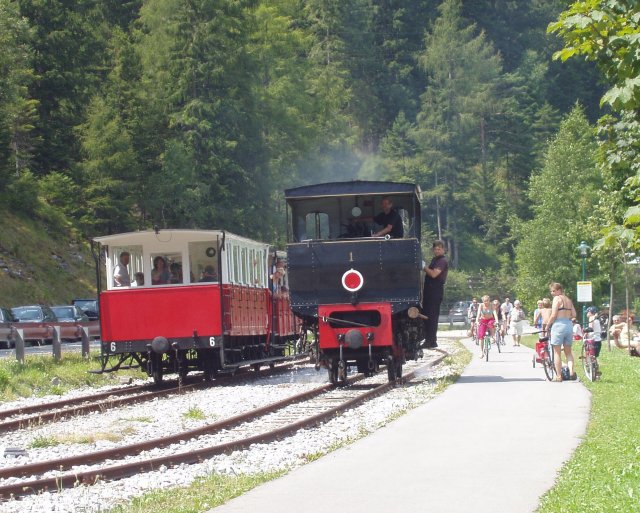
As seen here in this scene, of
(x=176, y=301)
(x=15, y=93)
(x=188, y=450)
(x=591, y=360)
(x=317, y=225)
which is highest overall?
(x=15, y=93)

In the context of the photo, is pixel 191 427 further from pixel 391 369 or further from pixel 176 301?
pixel 176 301

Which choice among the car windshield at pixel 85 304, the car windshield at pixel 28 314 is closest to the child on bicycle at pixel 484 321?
the car windshield at pixel 28 314

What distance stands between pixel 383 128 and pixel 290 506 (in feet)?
351

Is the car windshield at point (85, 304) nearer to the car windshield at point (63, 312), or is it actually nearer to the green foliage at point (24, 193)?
the car windshield at point (63, 312)

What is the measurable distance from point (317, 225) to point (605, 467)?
11.7 m

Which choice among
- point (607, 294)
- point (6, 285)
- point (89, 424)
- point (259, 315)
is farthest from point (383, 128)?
point (89, 424)

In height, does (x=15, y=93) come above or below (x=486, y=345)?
above

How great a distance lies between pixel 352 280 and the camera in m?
21.4

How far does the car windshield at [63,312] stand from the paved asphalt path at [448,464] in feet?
95.8

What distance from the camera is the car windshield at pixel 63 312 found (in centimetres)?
4541

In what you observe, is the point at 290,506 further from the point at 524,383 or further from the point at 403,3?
the point at 403,3

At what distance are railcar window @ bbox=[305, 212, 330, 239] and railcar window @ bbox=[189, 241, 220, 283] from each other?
300 centimetres

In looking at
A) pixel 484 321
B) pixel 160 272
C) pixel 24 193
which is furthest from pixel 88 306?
pixel 160 272

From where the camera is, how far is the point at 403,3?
125 meters
